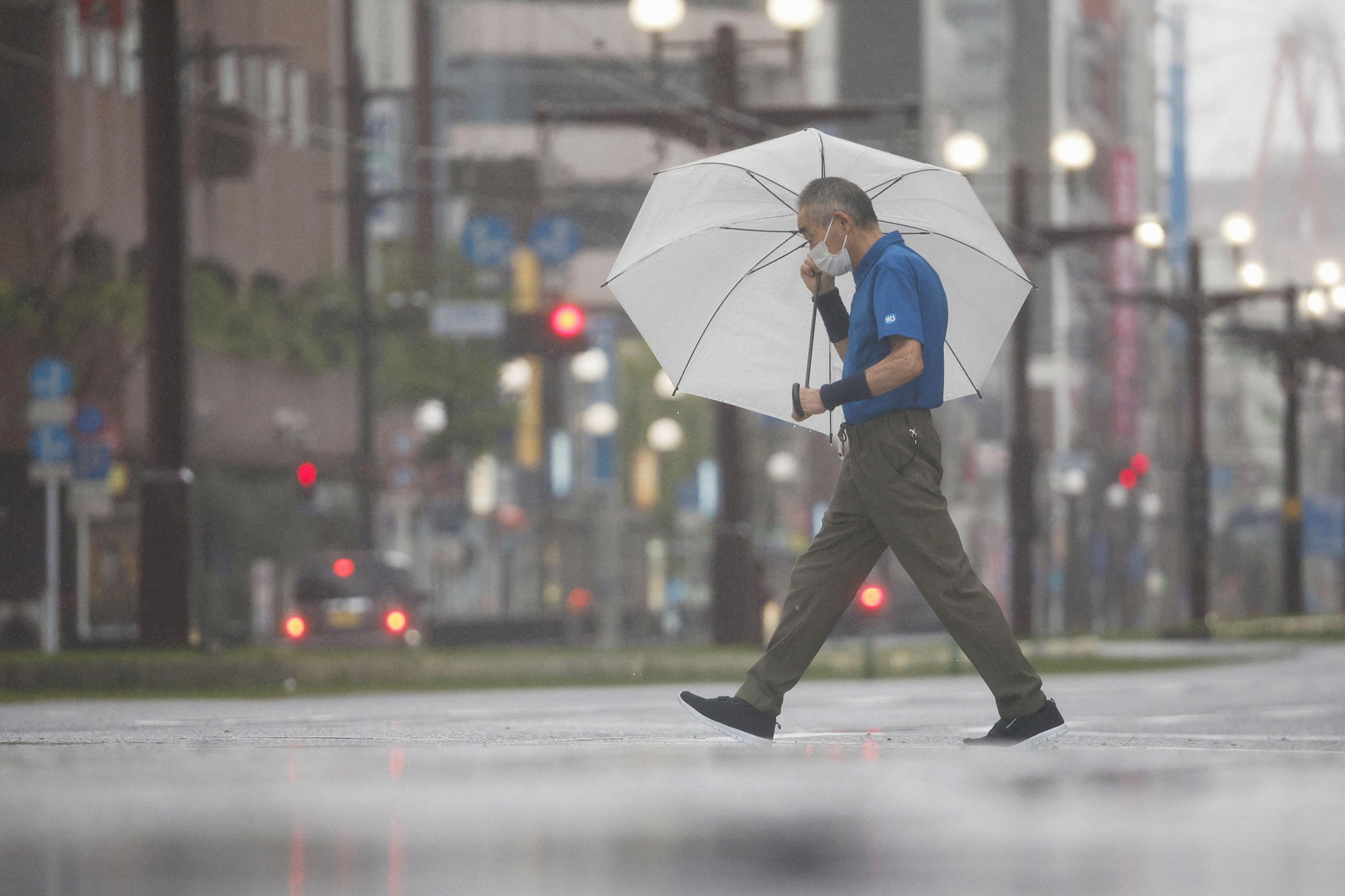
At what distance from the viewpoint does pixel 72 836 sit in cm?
554

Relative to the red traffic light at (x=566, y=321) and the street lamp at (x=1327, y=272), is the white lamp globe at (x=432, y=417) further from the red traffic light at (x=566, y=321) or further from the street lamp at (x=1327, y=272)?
the red traffic light at (x=566, y=321)

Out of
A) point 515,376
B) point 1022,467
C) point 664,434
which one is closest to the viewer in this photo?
point 1022,467

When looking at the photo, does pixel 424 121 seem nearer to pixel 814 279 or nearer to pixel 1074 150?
pixel 1074 150

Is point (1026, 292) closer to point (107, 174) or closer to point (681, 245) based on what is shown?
point (681, 245)

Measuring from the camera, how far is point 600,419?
67875mm

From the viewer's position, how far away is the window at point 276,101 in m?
49.5

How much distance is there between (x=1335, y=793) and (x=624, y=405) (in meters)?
65.2

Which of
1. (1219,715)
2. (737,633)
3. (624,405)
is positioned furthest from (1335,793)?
(624,405)

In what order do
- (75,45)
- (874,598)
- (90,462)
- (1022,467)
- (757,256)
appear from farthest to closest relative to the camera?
(75,45) < (90,462) < (1022,467) < (874,598) < (757,256)

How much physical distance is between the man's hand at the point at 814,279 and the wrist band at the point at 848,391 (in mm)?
555

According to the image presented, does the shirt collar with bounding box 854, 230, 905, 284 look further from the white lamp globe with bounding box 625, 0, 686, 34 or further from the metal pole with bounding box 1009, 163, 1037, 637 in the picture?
the metal pole with bounding box 1009, 163, 1037, 637

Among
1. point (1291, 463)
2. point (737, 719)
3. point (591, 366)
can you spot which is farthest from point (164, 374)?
point (591, 366)

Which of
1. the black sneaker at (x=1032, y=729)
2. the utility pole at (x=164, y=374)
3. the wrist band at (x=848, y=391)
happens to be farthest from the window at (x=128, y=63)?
the black sneaker at (x=1032, y=729)

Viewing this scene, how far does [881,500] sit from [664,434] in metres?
60.1
